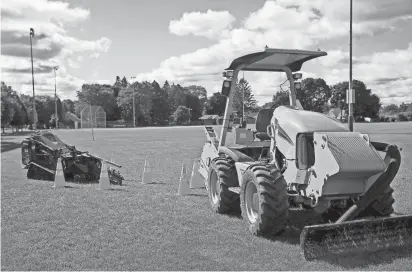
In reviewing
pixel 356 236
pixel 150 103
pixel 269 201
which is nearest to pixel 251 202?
pixel 269 201

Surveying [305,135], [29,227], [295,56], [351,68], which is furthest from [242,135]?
[351,68]

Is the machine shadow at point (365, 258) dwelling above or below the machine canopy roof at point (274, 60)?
below

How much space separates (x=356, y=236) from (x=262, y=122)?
3211 mm

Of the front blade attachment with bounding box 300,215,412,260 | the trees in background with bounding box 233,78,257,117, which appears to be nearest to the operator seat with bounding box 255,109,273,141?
the trees in background with bounding box 233,78,257,117

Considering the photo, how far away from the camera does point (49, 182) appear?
12805mm

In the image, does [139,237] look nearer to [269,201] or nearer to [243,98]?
[269,201]

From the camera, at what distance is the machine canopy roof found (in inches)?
301

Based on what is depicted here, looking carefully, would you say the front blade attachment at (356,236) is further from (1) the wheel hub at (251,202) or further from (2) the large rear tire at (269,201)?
(1) the wheel hub at (251,202)

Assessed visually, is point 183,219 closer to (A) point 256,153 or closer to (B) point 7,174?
(A) point 256,153

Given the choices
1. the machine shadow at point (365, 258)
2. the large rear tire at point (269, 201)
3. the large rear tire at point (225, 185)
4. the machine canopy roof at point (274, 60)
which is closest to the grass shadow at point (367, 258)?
the machine shadow at point (365, 258)

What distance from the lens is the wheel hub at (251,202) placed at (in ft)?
22.9

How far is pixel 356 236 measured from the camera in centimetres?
581

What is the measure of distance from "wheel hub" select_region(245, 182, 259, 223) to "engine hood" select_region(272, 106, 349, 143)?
3.30ft

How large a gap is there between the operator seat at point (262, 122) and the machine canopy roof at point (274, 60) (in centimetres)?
94
